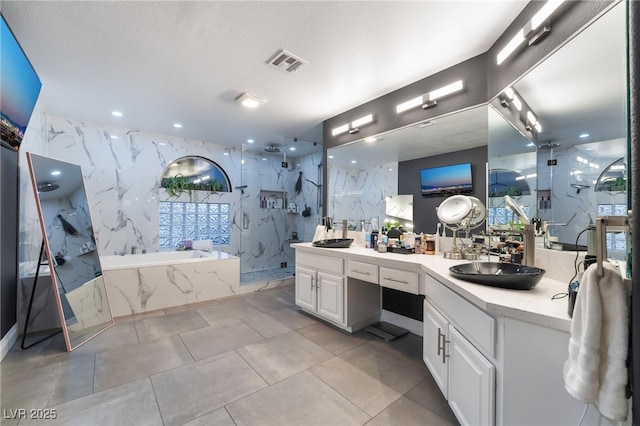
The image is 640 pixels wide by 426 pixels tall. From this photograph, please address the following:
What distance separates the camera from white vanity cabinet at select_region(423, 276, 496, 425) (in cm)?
114

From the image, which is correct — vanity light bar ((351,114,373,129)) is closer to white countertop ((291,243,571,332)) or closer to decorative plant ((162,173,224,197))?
white countertop ((291,243,571,332))

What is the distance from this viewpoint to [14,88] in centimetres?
194

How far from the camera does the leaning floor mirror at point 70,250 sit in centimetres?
229

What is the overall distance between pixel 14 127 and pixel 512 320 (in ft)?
11.8

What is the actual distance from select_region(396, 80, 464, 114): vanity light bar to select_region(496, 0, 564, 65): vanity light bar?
41 cm

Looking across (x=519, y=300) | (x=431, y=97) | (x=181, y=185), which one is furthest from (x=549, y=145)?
(x=181, y=185)

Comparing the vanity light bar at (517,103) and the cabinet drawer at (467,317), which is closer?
the cabinet drawer at (467,317)

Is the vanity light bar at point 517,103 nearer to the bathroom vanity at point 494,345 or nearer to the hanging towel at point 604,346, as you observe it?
the bathroom vanity at point 494,345

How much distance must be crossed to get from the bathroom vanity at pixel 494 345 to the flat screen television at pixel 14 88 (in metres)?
3.07

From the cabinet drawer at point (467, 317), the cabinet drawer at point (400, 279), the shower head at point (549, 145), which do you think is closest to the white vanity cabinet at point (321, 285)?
the cabinet drawer at point (400, 279)

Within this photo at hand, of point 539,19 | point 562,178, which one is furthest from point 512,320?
point 539,19

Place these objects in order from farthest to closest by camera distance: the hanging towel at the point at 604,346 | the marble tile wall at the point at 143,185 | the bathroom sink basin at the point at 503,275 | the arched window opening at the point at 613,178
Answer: the marble tile wall at the point at 143,185 < the bathroom sink basin at the point at 503,275 < the arched window opening at the point at 613,178 < the hanging towel at the point at 604,346

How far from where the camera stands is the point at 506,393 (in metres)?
1.04

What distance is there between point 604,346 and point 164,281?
381cm
